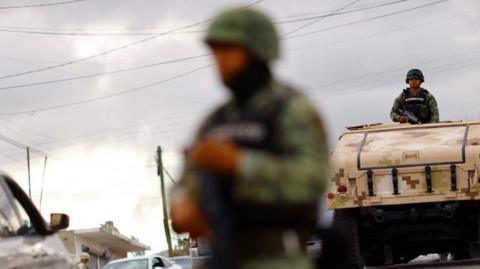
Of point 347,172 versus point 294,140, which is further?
point 347,172

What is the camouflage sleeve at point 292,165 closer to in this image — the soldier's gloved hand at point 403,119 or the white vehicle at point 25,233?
the white vehicle at point 25,233

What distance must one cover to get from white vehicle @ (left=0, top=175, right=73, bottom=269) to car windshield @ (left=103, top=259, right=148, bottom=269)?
1813 centimetres

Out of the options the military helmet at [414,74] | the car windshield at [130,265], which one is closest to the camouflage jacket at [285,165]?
the military helmet at [414,74]

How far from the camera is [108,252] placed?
82.8 meters

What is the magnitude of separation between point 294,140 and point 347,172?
11.9m

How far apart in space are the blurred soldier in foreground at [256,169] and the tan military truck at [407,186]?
11.5 m

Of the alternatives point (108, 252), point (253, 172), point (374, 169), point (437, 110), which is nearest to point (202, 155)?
point (253, 172)

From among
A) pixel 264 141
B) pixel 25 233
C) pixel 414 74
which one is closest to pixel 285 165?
pixel 264 141

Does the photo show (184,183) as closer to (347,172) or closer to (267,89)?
(267,89)

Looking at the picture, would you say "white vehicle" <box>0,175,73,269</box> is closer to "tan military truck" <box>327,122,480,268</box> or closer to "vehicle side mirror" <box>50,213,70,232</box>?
"vehicle side mirror" <box>50,213,70,232</box>

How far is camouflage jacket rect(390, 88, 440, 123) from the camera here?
60.5 feet

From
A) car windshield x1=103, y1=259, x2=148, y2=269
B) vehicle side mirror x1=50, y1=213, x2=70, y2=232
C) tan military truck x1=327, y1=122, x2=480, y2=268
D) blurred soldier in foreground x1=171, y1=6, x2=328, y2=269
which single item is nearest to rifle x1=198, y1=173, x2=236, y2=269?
blurred soldier in foreground x1=171, y1=6, x2=328, y2=269

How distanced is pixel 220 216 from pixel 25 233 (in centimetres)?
500

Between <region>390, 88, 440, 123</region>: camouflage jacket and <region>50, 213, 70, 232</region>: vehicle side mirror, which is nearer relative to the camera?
<region>50, 213, 70, 232</region>: vehicle side mirror
